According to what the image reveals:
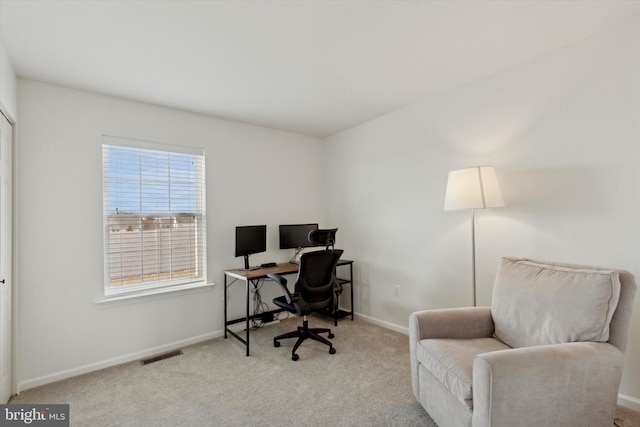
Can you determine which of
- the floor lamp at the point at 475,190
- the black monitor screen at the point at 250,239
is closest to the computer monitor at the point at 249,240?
the black monitor screen at the point at 250,239

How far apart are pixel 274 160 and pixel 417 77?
2033mm

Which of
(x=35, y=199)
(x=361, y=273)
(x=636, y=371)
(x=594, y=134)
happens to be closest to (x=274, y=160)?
(x=361, y=273)

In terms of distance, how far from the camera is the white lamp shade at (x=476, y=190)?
2.33 meters

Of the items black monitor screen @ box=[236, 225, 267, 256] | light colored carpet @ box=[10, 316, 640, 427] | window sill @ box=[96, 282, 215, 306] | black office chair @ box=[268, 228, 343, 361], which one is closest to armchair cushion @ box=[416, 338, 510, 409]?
light colored carpet @ box=[10, 316, 640, 427]

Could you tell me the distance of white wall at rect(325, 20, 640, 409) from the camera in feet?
6.58

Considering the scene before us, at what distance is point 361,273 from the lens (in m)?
3.92

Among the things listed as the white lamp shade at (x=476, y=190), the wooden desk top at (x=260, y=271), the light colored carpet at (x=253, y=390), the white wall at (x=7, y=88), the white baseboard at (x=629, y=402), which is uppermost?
the white wall at (x=7, y=88)

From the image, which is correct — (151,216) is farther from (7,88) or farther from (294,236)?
(294,236)

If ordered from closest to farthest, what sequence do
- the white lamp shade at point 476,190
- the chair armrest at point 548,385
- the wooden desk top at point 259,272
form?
the chair armrest at point 548,385, the white lamp shade at point 476,190, the wooden desk top at point 259,272

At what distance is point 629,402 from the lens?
198 centimetres

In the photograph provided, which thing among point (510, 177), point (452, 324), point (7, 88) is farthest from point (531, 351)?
point (7, 88)

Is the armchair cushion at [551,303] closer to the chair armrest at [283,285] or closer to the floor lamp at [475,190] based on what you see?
the floor lamp at [475,190]

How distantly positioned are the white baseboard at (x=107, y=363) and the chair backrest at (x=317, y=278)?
1286 millimetres

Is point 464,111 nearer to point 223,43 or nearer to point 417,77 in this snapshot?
→ point 417,77
